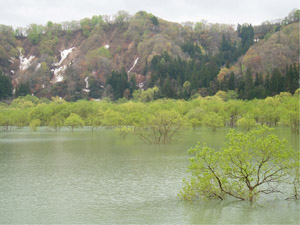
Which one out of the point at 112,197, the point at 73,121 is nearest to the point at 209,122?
the point at 73,121

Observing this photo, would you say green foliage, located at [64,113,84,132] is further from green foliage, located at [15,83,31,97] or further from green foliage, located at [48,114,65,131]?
green foliage, located at [15,83,31,97]

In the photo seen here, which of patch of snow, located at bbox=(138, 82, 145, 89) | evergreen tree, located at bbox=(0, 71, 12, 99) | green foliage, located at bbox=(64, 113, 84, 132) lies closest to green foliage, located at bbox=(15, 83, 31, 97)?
evergreen tree, located at bbox=(0, 71, 12, 99)

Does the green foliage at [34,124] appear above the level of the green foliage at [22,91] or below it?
below

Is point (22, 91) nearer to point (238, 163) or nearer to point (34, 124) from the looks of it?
point (34, 124)

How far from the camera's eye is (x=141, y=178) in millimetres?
27938

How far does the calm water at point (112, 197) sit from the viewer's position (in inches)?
715

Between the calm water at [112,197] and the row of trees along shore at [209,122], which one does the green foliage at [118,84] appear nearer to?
the row of trees along shore at [209,122]

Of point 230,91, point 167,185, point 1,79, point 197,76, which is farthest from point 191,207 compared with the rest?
point 1,79

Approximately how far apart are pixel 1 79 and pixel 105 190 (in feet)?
479

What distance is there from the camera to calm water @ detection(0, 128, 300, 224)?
18.2m

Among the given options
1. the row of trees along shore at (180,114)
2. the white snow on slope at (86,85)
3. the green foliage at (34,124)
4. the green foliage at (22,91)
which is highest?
the white snow on slope at (86,85)

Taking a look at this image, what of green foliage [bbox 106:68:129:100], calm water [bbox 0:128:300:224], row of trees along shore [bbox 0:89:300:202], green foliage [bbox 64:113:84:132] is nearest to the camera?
calm water [bbox 0:128:300:224]

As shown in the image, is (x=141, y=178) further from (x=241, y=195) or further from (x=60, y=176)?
(x=241, y=195)

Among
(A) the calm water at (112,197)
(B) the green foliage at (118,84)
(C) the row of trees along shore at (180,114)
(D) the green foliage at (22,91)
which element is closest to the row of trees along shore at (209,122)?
(C) the row of trees along shore at (180,114)
